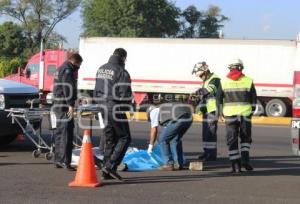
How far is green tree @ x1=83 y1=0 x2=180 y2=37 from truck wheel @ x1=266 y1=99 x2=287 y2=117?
29.6m

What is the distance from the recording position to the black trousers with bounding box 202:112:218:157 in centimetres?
1110

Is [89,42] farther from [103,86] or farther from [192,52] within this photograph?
[103,86]

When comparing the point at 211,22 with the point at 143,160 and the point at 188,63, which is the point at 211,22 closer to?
the point at 188,63

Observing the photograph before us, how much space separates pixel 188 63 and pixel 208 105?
1711cm

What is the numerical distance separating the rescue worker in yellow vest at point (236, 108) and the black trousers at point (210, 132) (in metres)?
A: 1.23

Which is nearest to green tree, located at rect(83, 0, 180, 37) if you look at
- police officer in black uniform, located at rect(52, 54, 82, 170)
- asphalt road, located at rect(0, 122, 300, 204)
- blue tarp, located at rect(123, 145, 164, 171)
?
blue tarp, located at rect(123, 145, 164, 171)

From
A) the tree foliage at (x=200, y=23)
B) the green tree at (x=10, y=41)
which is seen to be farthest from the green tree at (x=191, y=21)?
the green tree at (x=10, y=41)

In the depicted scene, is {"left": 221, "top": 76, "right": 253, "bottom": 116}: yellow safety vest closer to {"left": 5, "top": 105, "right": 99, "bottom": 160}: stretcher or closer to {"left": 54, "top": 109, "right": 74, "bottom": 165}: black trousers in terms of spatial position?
{"left": 5, "top": 105, "right": 99, "bottom": 160}: stretcher

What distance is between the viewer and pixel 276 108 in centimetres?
2641

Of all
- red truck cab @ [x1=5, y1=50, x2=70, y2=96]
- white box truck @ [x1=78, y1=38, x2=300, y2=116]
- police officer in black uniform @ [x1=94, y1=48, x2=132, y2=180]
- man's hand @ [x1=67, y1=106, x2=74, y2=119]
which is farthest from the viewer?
red truck cab @ [x1=5, y1=50, x2=70, y2=96]

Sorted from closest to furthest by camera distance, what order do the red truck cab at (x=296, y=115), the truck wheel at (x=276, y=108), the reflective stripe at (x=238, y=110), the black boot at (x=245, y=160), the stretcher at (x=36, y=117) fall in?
the red truck cab at (x=296, y=115) < the reflective stripe at (x=238, y=110) < the black boot at (x=245, y=160) < the stretcher at (x=36, y=117) < the truck wheel at (x=276, y=108)

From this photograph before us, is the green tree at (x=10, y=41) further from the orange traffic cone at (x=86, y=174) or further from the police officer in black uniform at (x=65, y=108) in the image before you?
the orange traffic cone at (x=86, y=174)

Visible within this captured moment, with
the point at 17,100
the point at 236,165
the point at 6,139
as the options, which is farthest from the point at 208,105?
the point at 6,139

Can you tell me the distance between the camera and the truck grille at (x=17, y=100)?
444 inches
